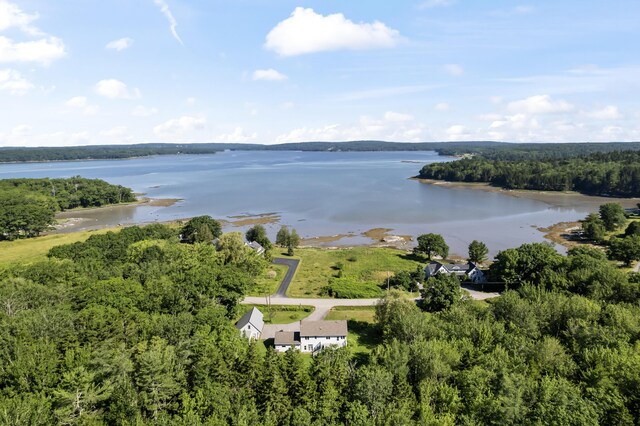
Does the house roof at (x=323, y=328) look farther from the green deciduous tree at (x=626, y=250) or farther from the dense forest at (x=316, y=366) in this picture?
the green deciduous tree at (x=626, y=250)

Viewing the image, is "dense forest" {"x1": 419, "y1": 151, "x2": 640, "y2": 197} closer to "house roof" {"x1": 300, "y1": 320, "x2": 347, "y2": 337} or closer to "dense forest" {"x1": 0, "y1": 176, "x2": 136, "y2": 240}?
"house roof" {"x1": 300, "y1": 320, "x2": 347, "y2": 337}

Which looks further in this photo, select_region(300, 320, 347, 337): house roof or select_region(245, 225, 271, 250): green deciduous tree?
select_region(245, 225, 271, 250): green deciduous tree

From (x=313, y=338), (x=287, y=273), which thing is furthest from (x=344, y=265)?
(x=313, y=338)

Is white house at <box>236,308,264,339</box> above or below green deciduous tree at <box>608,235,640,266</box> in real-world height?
below

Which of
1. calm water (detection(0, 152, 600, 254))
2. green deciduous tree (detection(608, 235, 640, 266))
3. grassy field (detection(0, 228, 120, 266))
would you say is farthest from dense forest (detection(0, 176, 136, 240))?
green deciduous tree (detection(608, 235, 640, 266))

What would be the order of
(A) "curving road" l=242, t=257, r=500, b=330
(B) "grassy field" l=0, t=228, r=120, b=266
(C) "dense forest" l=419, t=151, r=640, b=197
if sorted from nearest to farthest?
(A) "curving road" l=242, t=257, r=500, b=330 → (B) "grassy field" l=0, t=228, r=120, b=266 → (C) "dense forest" l=419, t=151, r=640, b=197

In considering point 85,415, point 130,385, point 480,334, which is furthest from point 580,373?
point 85,415
